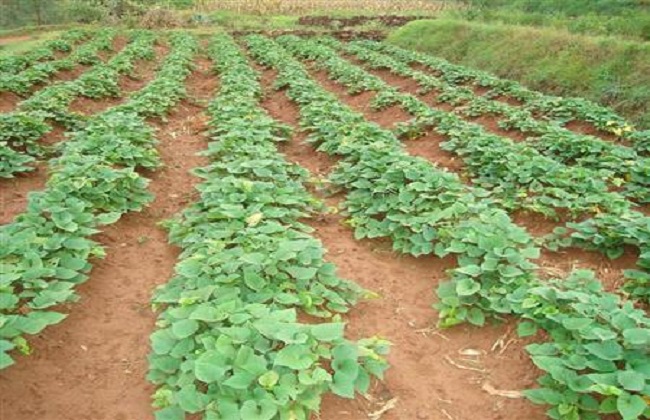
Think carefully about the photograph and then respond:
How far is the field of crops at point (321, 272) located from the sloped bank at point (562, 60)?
9.89 feet

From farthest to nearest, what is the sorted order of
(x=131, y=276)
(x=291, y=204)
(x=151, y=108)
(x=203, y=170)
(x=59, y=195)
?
1. (x=151, y=108)
2. (x=203, y=170)
3. (x=291, y=204)
4. (x=59, y=195)
5. (x=131, y=276)

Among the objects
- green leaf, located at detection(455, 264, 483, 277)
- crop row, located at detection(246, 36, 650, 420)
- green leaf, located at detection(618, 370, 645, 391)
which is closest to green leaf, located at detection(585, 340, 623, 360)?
crop row, located at detection(246, 36, 650, 420)

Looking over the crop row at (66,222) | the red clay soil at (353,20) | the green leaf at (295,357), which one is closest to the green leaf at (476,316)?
the green leaf at (295,357)

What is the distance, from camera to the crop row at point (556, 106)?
32.6 ft

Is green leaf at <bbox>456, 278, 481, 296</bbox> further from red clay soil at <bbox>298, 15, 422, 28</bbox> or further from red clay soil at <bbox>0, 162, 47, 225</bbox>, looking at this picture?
red clay soil at <bbox>298, 15, 422, 28</bbox>

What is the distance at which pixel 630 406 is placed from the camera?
323 centimetres

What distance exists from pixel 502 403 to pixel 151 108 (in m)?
8.84

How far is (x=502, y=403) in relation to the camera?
393cm

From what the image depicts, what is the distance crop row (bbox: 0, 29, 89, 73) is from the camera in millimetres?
15887

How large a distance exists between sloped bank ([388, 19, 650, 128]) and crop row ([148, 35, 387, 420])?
907 centimetres

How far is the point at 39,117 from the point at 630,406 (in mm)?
9043

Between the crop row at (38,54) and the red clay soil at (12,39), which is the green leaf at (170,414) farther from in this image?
the red clay soil at (12,39)

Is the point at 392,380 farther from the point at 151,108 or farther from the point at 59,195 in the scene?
the point at 151,108

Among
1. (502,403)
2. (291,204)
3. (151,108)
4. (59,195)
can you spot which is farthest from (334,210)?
(151,108)
